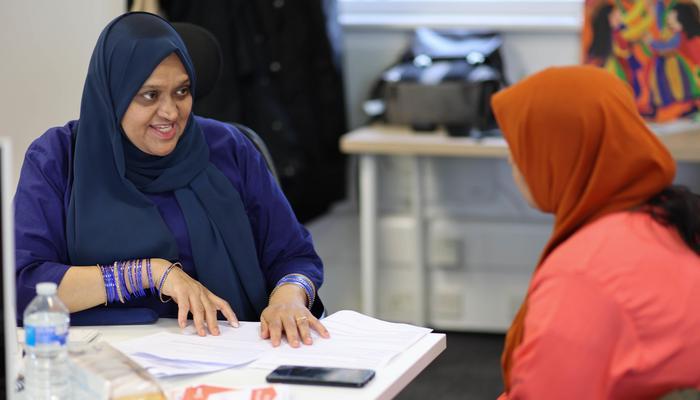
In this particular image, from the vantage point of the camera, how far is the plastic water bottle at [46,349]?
143cm

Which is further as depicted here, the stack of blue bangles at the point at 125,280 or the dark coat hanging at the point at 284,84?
the dark coat hanging at the point at 284,84

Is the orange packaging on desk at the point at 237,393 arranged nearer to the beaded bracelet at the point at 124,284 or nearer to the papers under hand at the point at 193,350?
the papers under hand at the point at 193,350

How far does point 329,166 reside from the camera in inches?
152

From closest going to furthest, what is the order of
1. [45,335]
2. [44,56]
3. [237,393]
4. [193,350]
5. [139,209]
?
1. [45,335]
2. [237,393]
3. [193,350]
4. [139,209]
5. [44,56]

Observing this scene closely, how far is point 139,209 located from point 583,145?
0.92 meters

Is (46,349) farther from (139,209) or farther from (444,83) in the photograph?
(444,83)

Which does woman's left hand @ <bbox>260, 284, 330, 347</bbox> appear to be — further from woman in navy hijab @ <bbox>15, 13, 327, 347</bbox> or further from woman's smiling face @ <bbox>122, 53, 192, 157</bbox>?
woman's smiling face @ <bbox>122, 53, 192, 157</bbox>

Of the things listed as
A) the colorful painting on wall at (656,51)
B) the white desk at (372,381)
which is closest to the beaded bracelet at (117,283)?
the white desk at (372,381)

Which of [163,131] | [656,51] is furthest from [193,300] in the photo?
[656,51]

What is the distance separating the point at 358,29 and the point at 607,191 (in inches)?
98.2

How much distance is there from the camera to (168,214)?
84.0 inches

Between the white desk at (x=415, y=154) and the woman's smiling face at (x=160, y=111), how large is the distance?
145cm

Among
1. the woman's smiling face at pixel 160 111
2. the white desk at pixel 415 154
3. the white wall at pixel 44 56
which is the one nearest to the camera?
the woman's smiling face at pixel 160 111

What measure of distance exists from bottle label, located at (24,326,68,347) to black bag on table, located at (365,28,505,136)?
2.32 meters
